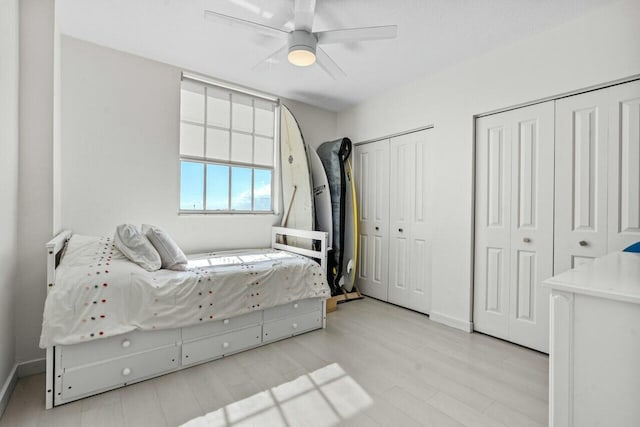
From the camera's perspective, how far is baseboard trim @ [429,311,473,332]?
106 inches

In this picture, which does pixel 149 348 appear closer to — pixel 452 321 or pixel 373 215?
pixel 452 321

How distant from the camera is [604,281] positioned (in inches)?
39.3

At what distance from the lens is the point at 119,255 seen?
1974 millimetres

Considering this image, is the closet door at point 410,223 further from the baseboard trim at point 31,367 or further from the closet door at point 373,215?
the baseboard trim at point 31,367

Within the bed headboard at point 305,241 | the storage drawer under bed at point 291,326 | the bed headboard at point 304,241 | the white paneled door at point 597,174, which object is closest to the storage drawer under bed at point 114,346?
the storage drawer under bed at point 291,326

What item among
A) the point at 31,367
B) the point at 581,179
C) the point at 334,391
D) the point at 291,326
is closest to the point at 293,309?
the point at 291,326

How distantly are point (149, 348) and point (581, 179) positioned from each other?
123 inches

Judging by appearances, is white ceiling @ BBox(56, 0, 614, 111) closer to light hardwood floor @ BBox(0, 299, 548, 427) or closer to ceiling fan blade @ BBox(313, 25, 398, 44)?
ceiling fan blade @ BBox(313, 25, 398, 44)

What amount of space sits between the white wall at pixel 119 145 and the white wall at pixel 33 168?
2.01 ft

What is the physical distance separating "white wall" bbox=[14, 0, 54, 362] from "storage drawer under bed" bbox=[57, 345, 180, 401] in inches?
21.8

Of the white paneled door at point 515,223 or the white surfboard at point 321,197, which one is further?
the white surfboard at point 321,197

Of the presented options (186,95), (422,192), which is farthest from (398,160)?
(186,95)

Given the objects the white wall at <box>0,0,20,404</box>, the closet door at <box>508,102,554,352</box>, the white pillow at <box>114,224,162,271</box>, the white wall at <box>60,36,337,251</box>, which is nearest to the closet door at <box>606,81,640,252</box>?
the closet door at <box>508,102,554,352</box>

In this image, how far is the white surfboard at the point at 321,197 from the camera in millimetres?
3398
